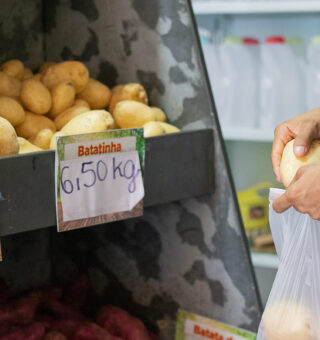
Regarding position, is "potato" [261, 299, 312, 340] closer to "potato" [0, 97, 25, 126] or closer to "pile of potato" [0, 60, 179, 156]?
"pile of potato" [0, 60, 179, 156]

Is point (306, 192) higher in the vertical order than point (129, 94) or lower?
lower

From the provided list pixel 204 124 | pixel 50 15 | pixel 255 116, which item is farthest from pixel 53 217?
pixel 255 116

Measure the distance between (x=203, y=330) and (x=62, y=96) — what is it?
485 millimetres

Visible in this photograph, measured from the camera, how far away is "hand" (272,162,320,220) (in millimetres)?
761

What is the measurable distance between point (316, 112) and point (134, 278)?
1.67 feet

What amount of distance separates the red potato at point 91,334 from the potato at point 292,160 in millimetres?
435

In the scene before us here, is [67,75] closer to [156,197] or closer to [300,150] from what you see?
[156,197]

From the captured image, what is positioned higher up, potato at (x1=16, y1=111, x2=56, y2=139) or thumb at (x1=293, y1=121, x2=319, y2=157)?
potato at (x1=16, y1=111, x2=56, y2=139)

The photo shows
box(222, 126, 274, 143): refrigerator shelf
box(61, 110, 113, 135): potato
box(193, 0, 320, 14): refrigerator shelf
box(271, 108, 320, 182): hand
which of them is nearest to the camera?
box(271, 108, 320, 182): hand

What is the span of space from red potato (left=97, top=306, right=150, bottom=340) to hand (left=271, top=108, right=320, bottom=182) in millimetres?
409

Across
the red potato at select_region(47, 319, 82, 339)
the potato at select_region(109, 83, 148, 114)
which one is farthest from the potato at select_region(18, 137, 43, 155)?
the red potato at select_region(47, 319, 82, 339)

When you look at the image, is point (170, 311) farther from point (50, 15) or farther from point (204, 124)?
point (50, 15)

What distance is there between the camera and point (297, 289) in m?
0.84

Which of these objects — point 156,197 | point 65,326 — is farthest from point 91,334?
point 156,197
